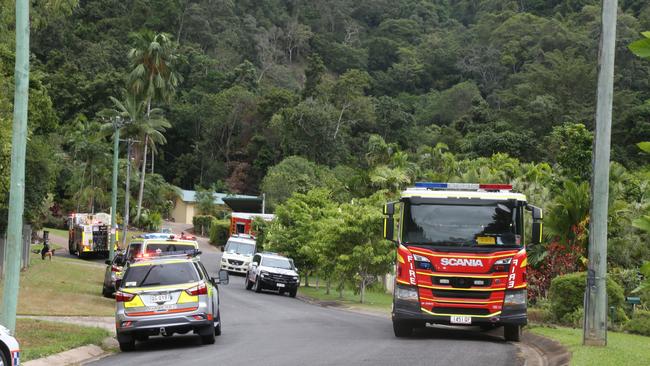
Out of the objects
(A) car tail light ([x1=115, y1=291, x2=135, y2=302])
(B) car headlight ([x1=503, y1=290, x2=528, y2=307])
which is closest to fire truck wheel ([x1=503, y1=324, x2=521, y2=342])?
(B) car headlight ([x1=503, y1=290, x2=528, y2=307])

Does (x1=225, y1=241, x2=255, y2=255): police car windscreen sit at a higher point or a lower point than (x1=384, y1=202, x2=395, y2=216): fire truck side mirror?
lower

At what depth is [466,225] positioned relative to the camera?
17.4 meters

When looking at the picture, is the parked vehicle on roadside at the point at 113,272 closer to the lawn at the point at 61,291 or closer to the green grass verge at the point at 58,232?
the lawn at the point at 61,291

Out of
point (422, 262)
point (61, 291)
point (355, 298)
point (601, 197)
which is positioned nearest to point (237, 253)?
point (355, 298)

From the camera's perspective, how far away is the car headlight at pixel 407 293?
682 inches

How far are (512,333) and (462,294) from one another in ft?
5.61

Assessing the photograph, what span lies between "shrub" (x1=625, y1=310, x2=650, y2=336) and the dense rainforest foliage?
5.16m

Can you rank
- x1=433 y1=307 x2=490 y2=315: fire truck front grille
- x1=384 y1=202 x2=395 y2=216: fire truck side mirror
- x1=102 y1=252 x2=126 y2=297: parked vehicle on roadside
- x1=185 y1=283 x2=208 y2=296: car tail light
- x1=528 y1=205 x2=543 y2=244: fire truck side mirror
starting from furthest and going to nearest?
x1=102 y1=252 x2=126 y2=297: parked vehicle on roadside → x1=433 y1=307 x2=490 y2=315: fire truck front grille → x1=185 y1=283 x2=208 y2=296: car tail light → x1=384 y1=202 x2=395 y2=216: fire truck side mirror → x1=528 y1=205 x2=543 y2=244: fire truck side mirror

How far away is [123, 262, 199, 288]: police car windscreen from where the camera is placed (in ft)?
56.5

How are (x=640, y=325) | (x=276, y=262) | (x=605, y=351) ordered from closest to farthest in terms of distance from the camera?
(x=605, y=351), (x=640, y=325), (x=276, y=262)

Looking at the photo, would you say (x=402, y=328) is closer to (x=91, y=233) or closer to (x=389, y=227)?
(x=389, y=227)

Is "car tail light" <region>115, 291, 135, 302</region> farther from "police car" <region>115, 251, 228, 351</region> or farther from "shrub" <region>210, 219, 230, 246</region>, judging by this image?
"shrub" <region>210, 219, 230, 246</region>

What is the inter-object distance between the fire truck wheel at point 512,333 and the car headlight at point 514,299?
0.81m

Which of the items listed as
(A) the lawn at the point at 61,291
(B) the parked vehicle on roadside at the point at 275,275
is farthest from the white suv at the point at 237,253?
(B) the parked vehicle on roadside at the point at 275,275
